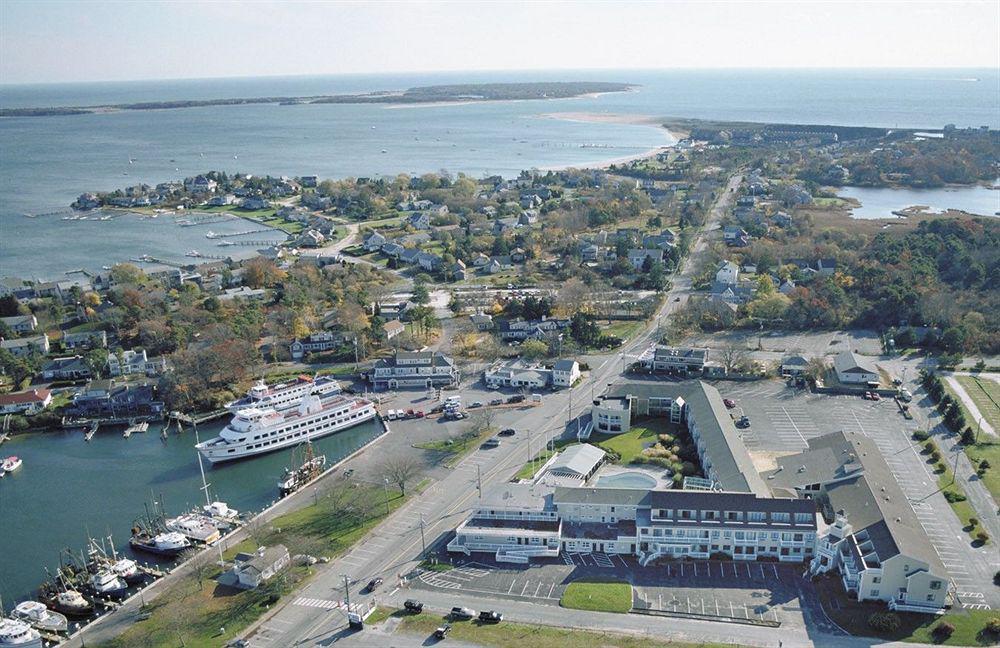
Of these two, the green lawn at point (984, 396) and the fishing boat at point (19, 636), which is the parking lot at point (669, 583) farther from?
the green lawn at point (984, 396)

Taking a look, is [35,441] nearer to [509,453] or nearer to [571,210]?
[509,453]

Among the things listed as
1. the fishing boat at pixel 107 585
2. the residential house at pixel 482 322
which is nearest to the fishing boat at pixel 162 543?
the fishing boat at pixel 107 585

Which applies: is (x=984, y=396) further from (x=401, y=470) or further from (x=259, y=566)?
(x=259, y=566)

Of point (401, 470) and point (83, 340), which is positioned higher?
point (83, 340)

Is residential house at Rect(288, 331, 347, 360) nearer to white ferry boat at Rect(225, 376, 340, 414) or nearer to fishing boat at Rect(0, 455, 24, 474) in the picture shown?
white ferry boat at Rect(225, 376, 340, 414)

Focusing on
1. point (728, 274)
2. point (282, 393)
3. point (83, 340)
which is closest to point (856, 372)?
point (728, 274)

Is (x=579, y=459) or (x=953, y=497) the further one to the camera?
(x=579, y=459)

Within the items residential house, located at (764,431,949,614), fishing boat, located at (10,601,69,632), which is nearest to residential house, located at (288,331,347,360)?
fishing boat, located at (10,601,69,632)
